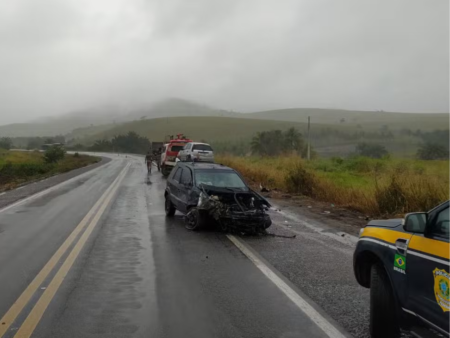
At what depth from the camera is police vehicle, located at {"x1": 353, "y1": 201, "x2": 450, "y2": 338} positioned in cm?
325

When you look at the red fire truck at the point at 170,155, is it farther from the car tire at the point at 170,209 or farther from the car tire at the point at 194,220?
the car tire at the point at 194,220

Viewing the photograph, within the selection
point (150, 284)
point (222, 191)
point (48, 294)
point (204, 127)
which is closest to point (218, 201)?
point (222, 191)

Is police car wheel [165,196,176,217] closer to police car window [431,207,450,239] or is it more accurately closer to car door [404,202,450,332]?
car door [404,202,450,332]

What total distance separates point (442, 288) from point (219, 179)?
8.03 meters

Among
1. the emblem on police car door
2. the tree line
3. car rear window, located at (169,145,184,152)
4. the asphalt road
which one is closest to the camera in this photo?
the emblem on police car door

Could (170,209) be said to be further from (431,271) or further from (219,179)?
(431,271)

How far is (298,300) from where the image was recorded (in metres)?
5.27

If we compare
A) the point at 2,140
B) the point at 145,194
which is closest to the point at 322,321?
the point at 145,194

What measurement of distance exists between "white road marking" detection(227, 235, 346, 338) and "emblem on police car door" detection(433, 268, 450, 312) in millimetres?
1290

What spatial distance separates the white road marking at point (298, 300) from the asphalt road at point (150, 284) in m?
0.01

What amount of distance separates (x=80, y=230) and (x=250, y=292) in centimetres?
539

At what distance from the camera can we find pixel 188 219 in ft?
33.2

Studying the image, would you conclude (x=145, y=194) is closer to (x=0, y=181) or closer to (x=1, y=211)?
(x=1, y=211)

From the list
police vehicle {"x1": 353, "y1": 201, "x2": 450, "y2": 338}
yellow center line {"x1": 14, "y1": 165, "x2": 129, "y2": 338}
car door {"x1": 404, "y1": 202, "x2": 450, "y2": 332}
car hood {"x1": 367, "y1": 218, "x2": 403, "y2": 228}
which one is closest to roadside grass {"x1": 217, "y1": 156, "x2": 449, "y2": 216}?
car hood {"x1": 367, "y1": 218, "x2": 403, "y2": 228}
